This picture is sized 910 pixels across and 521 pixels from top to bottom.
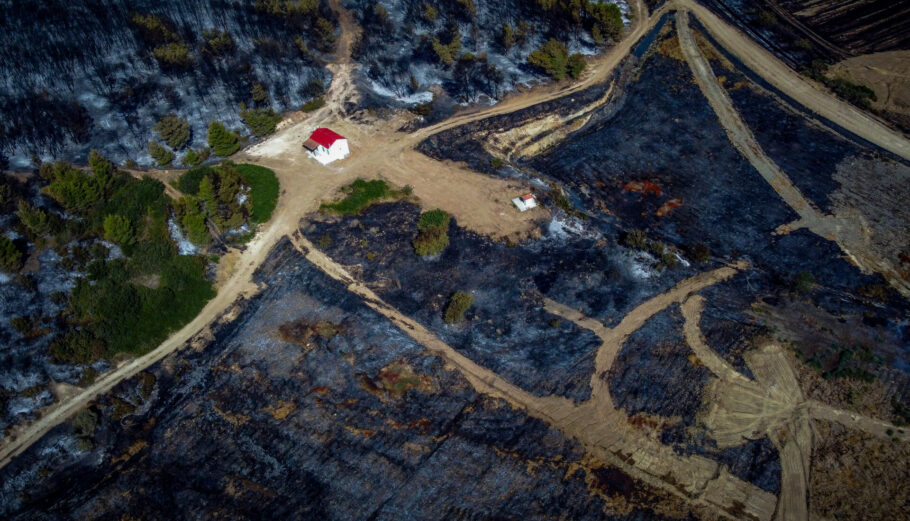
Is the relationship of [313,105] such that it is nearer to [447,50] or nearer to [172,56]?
[172,56]

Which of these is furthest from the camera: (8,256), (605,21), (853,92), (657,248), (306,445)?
(605,21)

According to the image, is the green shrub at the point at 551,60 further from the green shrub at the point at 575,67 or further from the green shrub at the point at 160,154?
the green shrub at the point at 160,154

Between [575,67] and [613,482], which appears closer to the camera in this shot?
[613,482]

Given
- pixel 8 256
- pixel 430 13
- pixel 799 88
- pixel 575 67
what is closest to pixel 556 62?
pixel 575 67

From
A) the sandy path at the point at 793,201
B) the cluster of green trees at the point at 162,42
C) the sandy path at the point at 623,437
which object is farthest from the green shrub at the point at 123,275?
the sandy path at the point at 793,201

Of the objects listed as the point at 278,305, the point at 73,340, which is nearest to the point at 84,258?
the point at 73,340

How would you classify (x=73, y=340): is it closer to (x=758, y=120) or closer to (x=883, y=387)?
(x=883, y=387)

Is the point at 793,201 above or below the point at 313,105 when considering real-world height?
below
